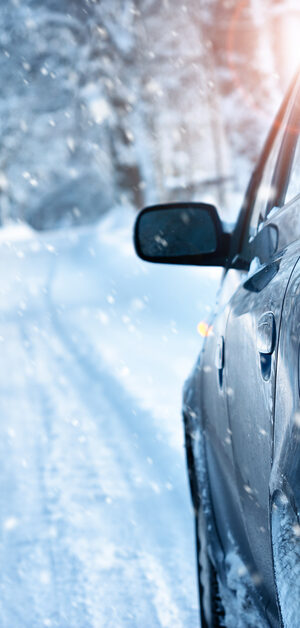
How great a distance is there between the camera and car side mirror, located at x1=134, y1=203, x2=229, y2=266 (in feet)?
8.41

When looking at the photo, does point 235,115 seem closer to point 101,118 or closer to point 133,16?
point 133,16

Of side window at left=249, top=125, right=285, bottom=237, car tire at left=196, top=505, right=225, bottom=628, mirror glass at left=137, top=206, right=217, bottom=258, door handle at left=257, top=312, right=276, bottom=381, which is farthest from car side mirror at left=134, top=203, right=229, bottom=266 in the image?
door handle at left=257, top=312, right=276, bottom=381

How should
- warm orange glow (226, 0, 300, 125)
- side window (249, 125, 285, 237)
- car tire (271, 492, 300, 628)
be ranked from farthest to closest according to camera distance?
warm orange glow (226, 0, 300, 125)
side window (249, 125, 285, 237)
car tire (271, 492, 300, 628)

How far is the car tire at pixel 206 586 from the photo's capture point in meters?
2.44

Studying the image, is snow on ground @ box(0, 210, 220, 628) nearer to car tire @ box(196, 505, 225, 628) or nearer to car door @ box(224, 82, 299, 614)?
car tire @ box(196, 505, 225, 628)

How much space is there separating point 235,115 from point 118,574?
13.1m

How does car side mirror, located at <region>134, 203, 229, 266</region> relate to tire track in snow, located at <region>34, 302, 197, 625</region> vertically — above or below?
above

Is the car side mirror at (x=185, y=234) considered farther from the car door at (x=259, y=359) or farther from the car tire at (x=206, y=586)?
the car tire at (x=206, y=586)

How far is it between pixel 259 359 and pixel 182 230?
1088mm

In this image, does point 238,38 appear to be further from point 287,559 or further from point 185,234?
point 287,559

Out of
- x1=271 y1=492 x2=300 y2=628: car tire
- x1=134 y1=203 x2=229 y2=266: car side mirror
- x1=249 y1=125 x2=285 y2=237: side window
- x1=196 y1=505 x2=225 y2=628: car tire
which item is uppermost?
x1=271 y1=492 x2=300 y2=628: car tire

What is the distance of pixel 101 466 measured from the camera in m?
4.89

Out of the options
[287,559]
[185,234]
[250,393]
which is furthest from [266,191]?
[287,559]

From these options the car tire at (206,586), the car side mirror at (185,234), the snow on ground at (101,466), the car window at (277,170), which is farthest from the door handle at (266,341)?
the snow on ground at (101,466)
